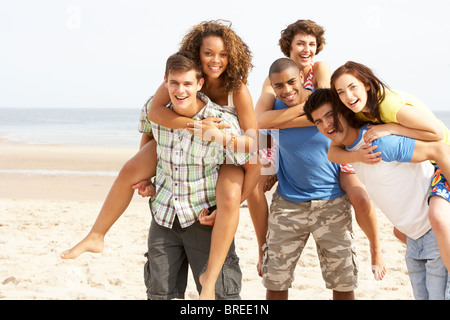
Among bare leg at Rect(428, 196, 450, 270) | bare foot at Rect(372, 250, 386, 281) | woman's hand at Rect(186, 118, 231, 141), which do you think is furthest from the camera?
bare foot at Rect(372, 250, 386, 281)

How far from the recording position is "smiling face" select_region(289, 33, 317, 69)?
3801 millimetres

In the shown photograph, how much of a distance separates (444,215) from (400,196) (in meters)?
0.27

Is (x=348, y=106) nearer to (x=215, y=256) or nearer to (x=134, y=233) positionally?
(x=215, y=256)

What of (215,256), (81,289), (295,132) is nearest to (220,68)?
(295,132)

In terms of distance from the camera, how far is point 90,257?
232 inches

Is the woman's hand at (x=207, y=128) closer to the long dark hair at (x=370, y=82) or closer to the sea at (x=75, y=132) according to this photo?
the long dark hair at (x=370, y=82)

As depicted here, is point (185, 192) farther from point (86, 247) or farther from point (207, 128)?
point (86, 247)

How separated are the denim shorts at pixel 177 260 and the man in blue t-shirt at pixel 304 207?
49cm

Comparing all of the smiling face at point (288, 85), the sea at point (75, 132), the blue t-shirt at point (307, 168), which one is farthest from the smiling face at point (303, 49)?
the sea at point (75, 132)

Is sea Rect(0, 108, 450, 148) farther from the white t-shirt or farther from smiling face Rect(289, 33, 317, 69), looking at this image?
the white t-shirt

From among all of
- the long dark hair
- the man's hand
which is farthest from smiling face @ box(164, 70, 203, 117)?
the long dark hair

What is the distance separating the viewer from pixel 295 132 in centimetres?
358

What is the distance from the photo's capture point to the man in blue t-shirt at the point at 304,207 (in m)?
3.49

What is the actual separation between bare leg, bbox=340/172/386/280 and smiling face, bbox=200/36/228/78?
1.14 metres
